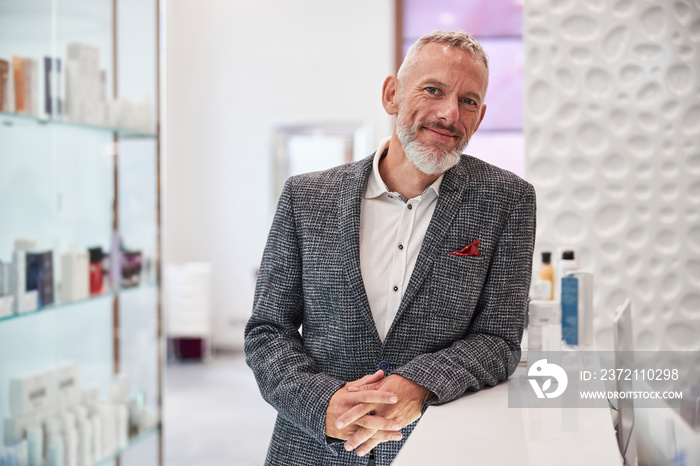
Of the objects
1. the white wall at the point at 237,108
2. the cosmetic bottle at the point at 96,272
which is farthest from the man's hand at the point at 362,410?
the white wall at the point at 237,108

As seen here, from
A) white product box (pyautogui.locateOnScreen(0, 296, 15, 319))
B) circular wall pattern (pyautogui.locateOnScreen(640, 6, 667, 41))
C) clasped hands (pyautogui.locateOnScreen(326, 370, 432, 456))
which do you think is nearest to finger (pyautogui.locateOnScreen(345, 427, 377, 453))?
clasped hands (pyautogui.locateOnScreen(326, 370, 432, 456))

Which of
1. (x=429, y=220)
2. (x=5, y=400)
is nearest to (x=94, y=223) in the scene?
(x=5, y=400)

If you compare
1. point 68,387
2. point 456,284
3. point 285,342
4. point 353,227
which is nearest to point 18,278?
A: point 68,387

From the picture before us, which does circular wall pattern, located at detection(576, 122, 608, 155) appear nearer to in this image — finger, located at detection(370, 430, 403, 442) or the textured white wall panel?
the textured white wall panel

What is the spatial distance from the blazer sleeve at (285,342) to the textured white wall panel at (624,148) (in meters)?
1.77

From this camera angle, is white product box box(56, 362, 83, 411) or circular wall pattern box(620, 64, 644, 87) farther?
circular wall pattern box(620, 64, 644, 87)

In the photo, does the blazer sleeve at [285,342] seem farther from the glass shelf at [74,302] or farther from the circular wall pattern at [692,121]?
the circular wall pattern at [692,121]

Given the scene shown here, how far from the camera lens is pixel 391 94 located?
1625 millimetres

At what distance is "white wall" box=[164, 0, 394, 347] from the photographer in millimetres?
6195

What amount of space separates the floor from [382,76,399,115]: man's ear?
2.56 m

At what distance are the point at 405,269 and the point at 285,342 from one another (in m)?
0.33

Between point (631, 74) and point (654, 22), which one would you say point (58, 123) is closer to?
point (631, 74)

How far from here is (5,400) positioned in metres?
2.20

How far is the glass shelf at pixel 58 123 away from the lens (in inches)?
85.6
